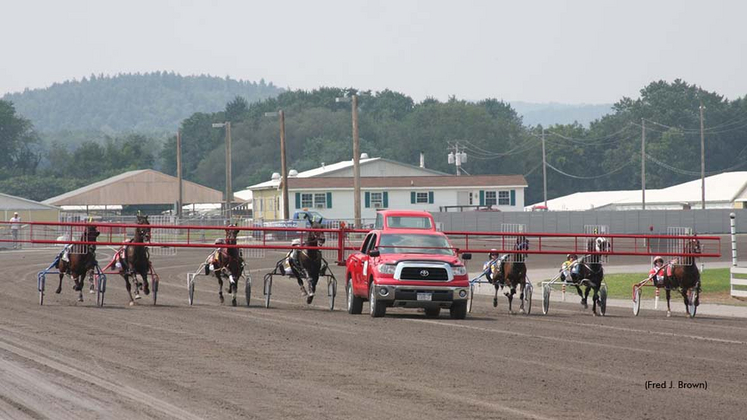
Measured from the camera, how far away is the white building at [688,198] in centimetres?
10650

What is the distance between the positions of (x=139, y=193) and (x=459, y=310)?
306ft

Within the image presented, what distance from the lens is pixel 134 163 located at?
176 m

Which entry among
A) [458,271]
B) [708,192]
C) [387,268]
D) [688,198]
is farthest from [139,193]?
[458,271]

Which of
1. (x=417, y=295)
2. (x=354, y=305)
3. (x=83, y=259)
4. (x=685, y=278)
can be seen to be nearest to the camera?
(x=417, y=295)

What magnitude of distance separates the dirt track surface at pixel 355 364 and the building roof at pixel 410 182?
64917 millimetres

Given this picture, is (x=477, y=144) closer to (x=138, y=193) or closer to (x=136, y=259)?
(x=138, y=193)

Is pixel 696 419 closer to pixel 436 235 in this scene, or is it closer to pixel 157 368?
pixel 157 368

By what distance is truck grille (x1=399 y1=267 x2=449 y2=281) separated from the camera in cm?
2395

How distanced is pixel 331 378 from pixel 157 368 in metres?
2.37

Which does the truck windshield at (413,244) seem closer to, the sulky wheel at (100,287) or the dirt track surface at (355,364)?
the dirt track surface at (355,364)

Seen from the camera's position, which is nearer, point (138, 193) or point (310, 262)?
point (310, 262)

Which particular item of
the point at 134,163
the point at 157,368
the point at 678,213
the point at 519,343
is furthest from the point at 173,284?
the point at 134,163

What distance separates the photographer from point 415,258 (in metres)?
A: 24.2

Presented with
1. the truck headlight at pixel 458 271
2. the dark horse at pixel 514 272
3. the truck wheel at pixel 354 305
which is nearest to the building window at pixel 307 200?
the dark horse at pixel 514 272
